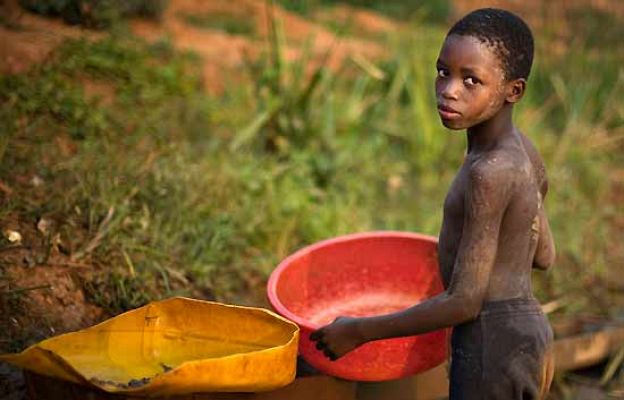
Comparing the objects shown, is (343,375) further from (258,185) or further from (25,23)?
(25,23)

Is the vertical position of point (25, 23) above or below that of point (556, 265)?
above

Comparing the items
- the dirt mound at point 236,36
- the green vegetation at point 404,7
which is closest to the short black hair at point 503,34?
the dirt mound at point 236,36

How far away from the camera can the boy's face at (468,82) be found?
2.62 m

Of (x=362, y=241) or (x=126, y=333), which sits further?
(x=362, y=241)

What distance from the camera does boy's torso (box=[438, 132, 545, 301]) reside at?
2.67 meters

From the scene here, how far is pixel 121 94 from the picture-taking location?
4.83m

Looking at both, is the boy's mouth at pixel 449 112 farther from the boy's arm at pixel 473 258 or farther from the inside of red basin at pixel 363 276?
the inside of red basin at pixel 363 276

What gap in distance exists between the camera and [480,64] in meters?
2.62

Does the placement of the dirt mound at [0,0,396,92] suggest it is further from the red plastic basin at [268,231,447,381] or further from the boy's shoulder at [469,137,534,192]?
the boy's shoulder at [469,137,534,192]

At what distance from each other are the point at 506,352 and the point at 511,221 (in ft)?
1.13

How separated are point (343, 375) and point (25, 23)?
9.61ft

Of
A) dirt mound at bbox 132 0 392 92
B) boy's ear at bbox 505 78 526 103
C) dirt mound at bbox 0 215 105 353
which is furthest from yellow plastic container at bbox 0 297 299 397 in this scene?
dirt mound at bbox 132 0 392 92

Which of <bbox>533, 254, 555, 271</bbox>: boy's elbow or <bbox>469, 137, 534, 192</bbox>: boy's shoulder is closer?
<bbox>469, 137, 534, 192</bbox>: boy's shoulder

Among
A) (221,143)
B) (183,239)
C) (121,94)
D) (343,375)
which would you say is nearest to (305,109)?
(221,143)
